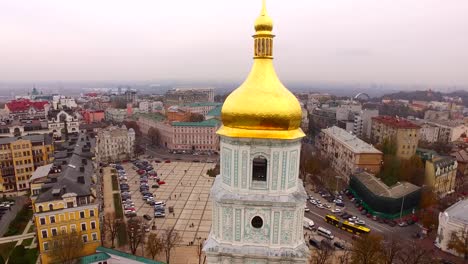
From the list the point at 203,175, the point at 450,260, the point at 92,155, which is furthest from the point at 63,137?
the point at 450,260

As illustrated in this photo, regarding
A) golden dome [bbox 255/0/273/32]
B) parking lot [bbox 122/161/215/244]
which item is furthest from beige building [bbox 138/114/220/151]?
golden dome [bbox 255/0/273/32]

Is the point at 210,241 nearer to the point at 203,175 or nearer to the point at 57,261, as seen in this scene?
the point at 57,261

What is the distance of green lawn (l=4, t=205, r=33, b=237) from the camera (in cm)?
3622

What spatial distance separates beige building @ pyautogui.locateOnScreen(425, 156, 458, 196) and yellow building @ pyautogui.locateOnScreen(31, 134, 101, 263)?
46675 mm

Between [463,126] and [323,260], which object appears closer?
[323,260]

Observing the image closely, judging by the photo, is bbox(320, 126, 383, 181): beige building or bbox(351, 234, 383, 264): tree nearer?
bbox(351, 234, 383, 264): tree

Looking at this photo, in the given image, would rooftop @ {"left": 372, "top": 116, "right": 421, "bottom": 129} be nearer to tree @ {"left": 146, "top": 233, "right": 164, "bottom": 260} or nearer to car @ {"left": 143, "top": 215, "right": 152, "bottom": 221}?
car @ {"left": 143, "top": 215, "right": 152, "bottom": 221}

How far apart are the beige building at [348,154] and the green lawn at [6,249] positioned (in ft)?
157

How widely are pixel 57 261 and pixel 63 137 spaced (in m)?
36.0

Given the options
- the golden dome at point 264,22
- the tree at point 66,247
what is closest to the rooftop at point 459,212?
the golden dome at point 264,22

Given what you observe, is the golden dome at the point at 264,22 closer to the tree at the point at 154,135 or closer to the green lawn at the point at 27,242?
the green lawn at the point at 27,242

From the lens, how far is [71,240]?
28.2m

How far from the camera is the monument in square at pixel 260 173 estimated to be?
12.1 m

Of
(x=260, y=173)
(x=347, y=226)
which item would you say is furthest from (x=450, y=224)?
(x=260, y=173)
